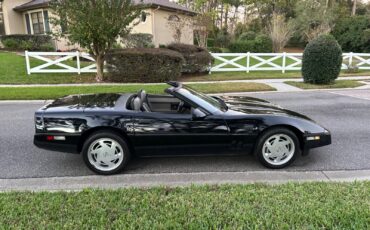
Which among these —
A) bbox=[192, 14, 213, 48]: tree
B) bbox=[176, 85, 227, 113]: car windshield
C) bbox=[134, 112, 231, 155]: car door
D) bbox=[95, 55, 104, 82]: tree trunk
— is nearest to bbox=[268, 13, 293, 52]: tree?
bbox=[192, 14, 213, 48]: tree

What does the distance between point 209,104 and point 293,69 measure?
47.1 ft

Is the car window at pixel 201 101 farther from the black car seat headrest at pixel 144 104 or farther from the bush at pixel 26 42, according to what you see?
the bush at pixel 26 42

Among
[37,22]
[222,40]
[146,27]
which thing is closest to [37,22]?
[37,22]

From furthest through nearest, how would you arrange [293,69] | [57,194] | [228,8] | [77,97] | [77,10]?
[228,8], [293,69], [77,10], [77,97], [57,194]

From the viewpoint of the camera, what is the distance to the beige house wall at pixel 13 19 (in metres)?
24.1

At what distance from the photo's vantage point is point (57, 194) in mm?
3166

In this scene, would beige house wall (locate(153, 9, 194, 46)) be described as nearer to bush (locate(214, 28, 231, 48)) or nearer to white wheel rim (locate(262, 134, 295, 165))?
bush (locate(214, 28, 231, 48))

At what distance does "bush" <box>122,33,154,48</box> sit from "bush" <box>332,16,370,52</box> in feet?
72.6

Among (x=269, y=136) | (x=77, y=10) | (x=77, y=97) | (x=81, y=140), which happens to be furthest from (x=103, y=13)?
(x=269, y=136)

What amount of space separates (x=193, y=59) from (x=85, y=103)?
10.8m

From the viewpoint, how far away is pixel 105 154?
392 cm

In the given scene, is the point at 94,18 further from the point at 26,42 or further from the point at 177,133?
the point at 26,42

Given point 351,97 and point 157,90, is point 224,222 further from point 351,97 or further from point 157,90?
point 351,97

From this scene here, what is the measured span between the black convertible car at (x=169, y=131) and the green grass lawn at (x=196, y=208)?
0.75m
